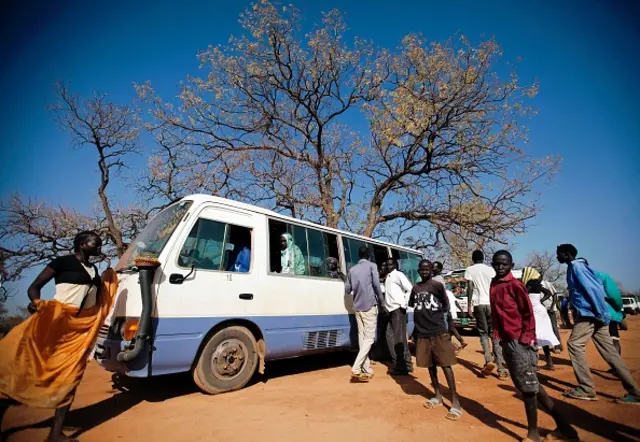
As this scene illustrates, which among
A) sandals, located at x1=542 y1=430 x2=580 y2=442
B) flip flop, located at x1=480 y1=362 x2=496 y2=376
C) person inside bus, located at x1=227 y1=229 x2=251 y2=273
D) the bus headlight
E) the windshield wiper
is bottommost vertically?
sandals, located at x1=542 y1=430 x2=580 y2=442

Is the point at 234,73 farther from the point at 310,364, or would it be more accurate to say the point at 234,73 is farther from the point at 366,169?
the point at 310,364

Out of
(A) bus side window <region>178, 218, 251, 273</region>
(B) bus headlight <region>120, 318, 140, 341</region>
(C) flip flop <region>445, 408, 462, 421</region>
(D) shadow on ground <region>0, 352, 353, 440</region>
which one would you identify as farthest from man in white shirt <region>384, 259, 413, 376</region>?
(B) bus headlight <region>120, 318, 140, 341</region>

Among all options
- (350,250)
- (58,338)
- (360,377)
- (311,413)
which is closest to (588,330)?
(360,377)

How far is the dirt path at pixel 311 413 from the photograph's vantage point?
350 cm

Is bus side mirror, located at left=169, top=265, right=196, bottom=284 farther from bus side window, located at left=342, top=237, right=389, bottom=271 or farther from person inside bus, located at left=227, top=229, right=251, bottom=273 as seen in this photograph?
bus side window, located at left=342, top=237, right=389, bottom=271

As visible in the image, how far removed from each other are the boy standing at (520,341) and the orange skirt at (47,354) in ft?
14.3

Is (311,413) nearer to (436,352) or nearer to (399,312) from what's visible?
(436,352)

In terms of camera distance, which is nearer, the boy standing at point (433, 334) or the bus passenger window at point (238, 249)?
the boy standing at point (433, 334)

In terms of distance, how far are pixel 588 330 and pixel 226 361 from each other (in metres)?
5.01

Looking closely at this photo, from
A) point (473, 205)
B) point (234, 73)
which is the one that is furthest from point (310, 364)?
point (234, 73)

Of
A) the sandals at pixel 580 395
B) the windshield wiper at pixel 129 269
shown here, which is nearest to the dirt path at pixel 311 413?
the sandals at pixel 580 395

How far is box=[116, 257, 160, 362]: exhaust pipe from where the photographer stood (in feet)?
13.0

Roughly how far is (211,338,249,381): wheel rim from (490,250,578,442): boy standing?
349 centimetres

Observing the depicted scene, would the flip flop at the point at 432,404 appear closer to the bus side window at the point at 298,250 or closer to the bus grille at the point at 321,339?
the bus grille at the point at 321,339
